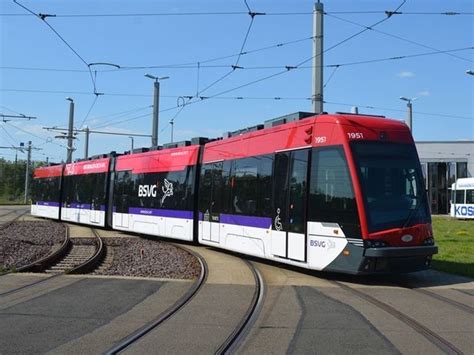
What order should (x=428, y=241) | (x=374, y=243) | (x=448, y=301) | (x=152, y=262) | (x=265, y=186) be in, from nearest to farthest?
(x=448, y=301) → (x=374, y=243) → (x=428, y=241) → (x=265, y=186) → (x=152, y=262)

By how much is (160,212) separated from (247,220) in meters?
7.04

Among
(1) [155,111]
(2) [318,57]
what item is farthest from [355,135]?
(1) [155,111]

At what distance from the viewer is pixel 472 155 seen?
60688 millimetres

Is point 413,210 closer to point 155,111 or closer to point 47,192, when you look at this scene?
point 155,111

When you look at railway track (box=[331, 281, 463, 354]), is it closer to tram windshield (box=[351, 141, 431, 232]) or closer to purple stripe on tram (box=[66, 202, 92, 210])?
tram windshield (box=[351, 141, 431, 232])

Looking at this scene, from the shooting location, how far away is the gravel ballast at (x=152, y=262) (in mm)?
12711

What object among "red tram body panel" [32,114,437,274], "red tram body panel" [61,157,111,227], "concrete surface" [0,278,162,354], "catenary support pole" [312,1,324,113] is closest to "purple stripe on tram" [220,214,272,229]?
"red tram body panel" [32,114,437,274]

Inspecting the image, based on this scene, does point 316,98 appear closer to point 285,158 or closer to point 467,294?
point 285,158

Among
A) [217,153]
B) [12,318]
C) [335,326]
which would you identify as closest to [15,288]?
[12,318]

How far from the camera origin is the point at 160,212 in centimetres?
2038

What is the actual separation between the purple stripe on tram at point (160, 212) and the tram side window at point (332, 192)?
7448mm

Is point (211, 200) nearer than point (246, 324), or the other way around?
point (246, 324)

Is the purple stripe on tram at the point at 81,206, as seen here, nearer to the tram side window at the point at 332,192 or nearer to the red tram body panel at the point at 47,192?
the red tram body panel at the point at 47,192

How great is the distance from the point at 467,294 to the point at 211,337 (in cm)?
560
